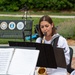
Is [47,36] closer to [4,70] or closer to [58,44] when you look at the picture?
[58,44]

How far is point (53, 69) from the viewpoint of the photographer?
13.1 feet

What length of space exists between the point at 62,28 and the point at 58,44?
8.30 metres

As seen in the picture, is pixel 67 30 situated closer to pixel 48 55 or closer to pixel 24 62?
pixel 48 55

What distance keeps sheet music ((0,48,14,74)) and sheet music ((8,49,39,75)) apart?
0.05m

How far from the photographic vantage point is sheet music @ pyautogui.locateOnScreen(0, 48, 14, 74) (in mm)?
3371

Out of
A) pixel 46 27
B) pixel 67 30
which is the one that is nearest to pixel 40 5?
pixel 67 30

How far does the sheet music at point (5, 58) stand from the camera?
11.1 feet

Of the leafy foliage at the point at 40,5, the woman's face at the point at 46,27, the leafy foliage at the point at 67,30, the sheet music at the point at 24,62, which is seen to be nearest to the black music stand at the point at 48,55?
the sheet music at the point at 24,62

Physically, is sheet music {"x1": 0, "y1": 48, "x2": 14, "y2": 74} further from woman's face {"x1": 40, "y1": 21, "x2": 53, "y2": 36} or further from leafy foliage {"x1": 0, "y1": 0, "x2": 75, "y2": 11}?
leafy foliage {"x1": 0, "y1": 0, "x2": 75, "y2": 11}

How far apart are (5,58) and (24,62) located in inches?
7.8

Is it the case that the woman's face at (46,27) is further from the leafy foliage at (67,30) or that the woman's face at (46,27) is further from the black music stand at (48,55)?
the leafy foliage at (67,30)

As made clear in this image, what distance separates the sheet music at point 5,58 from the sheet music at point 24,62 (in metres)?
0.05

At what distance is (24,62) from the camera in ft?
11.3

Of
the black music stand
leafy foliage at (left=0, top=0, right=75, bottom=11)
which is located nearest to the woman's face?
the black music stand
